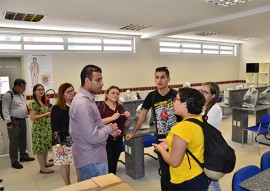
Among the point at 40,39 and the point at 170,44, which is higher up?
the point at 170,44

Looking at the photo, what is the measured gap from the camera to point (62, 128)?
8.80ft

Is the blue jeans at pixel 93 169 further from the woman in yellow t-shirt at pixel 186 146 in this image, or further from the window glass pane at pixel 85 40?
the window glass pane at pixel 85 40

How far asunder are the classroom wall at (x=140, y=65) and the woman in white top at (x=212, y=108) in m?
3.94

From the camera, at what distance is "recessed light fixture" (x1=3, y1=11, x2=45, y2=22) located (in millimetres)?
3877

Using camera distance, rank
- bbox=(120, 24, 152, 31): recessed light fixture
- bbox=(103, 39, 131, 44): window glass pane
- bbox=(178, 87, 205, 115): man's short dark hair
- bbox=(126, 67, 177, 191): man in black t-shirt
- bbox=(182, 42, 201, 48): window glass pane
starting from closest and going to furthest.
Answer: bbox=(178, 87, 205, 115): man's short dark hair → bbox=(126, 67, 177, 191): man in black t-shirt → bbox=(120, 24, 152, 31): recessed light fixture → bbox=(103, 39, 131, 44): window glass pane → bbox=(182, 42, 201, 48): window glass pane

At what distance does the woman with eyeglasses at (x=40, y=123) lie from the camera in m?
3.60

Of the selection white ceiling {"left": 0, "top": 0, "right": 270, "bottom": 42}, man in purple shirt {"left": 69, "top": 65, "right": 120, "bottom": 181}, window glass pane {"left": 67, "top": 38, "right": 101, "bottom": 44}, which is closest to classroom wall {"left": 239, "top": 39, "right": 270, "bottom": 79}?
white ceiling {"left": 0, "top": 0, "right": 270, "bottom": 42}

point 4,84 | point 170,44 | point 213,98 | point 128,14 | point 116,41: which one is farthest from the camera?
point 170,44

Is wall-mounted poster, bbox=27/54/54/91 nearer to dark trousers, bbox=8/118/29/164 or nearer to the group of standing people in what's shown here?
dark trousers, bbox=8/118/29/164

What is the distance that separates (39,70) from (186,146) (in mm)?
4588

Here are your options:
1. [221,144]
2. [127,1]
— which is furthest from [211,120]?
[127,1]

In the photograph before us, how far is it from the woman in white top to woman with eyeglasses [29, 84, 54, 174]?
2.50 meters

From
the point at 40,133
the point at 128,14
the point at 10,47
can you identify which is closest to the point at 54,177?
the point at 40,133

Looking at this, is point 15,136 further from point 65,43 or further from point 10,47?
point 65,43
